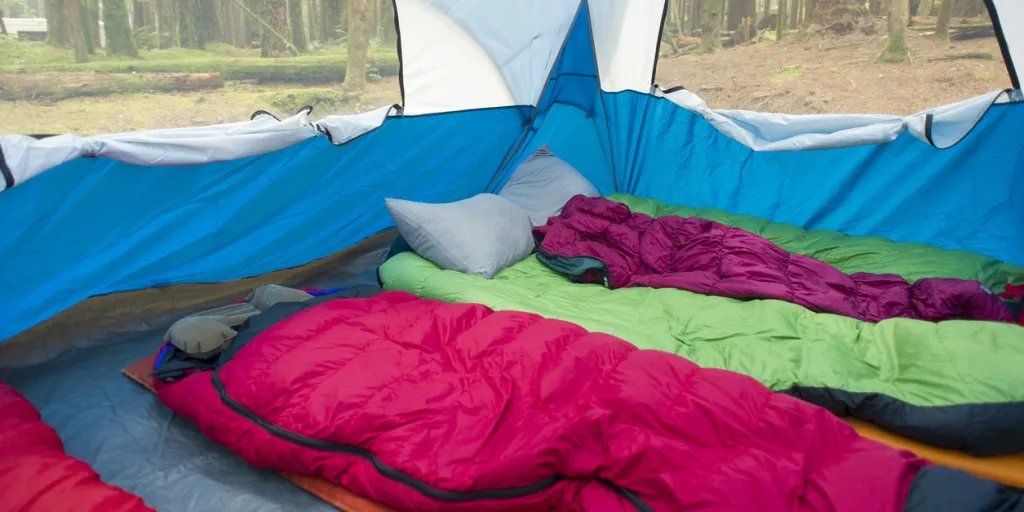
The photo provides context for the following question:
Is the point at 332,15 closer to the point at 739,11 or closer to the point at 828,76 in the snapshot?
the point at 739,11

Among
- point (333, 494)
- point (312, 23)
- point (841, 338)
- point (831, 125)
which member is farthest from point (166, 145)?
point (831, 125)

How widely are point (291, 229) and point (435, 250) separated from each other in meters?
0.54

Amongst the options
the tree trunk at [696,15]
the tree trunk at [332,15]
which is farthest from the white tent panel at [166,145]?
the tree trunk at [696,15]

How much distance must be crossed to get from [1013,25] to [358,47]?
2.16 metres

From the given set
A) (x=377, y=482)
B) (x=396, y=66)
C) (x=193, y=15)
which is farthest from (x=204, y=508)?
(x=396, y=66)

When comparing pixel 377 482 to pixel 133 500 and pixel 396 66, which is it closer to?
pixel 133 500

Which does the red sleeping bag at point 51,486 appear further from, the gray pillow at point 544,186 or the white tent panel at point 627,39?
the white tent panel at point 627,39

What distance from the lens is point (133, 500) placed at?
1170mm

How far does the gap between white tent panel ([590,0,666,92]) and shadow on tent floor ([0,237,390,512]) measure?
2.11 m

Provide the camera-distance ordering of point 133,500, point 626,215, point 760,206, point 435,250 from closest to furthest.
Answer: point 133,500, point 435,250, point 626,215, point 760,206

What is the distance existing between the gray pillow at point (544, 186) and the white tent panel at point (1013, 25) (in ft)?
4.98

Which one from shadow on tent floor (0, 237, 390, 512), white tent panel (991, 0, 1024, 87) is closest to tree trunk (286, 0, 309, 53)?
shadow on tent floor (0, 237, 390, 512)

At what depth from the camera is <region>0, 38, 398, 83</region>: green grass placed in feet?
5.27

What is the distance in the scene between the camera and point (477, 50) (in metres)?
2.75
